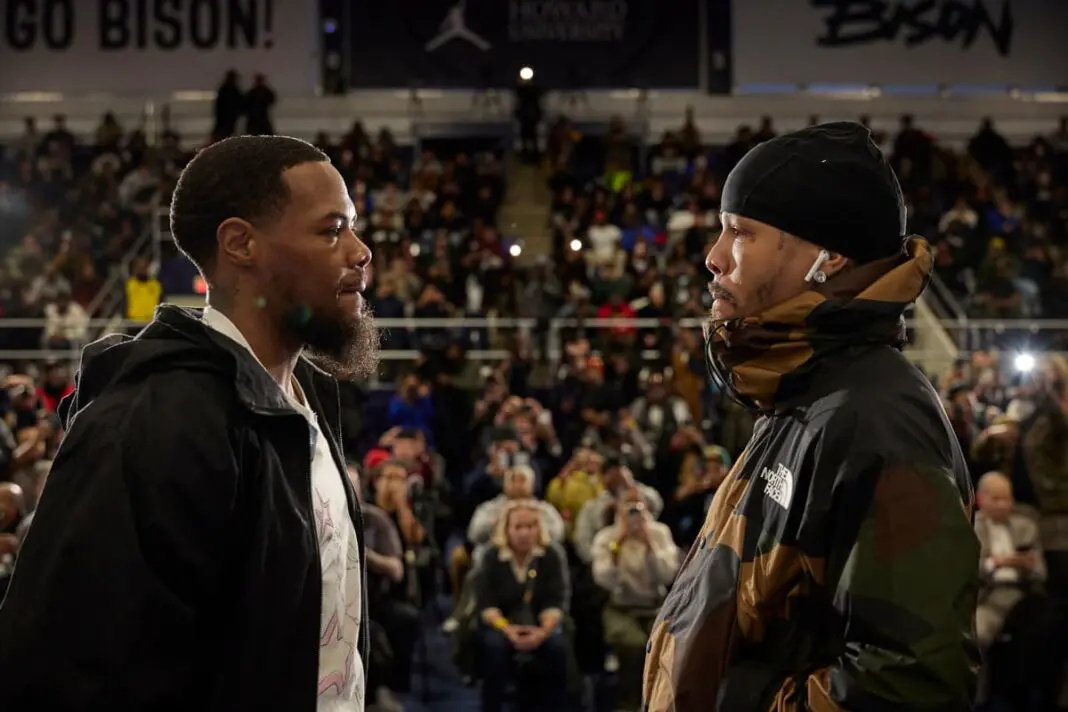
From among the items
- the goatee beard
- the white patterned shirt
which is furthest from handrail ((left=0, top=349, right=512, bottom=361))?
the white patterned shirt

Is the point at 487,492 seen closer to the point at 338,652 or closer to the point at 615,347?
the point at 615,347

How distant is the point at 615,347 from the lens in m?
11.8

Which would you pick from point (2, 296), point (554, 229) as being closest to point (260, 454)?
point (2, 296)

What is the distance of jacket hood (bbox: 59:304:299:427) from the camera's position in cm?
181

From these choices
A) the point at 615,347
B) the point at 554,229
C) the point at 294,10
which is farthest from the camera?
the point at 294,10

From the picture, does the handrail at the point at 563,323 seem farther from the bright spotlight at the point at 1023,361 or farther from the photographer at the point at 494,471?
the photographer at the point at 494,471

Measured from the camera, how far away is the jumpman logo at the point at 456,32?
1764 centimetres

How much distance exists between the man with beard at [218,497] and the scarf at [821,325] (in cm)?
61

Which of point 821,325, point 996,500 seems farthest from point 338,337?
point 996,500

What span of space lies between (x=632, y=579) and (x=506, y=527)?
74 centimetres

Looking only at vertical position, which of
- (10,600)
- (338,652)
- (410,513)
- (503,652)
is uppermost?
(10,600)

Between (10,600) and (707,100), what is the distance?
17.9 meters

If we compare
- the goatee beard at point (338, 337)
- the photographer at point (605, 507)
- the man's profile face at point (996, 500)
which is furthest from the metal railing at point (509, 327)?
the goatee beard at point (338, 337)

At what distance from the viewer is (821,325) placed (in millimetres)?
2000
